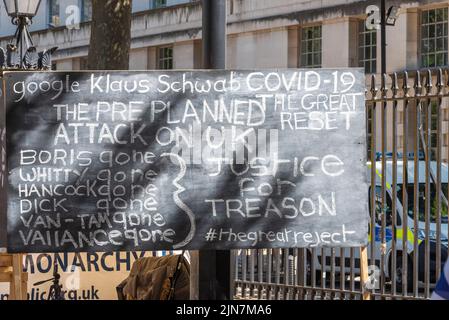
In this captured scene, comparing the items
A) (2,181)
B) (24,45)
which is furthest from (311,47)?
(2,181)

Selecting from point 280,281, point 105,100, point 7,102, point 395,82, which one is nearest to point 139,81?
point 105,100

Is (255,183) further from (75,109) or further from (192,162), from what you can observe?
(75,109)

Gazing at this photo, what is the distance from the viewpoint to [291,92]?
7.08 m

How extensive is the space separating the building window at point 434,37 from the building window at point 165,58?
11.1 meters

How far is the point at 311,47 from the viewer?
32.9 metres

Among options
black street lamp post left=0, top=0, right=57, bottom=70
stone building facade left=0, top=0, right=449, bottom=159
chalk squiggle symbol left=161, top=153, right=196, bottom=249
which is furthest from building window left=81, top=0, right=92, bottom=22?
chalk squiggle symbol left=161, top=153, right=196, bottom=249

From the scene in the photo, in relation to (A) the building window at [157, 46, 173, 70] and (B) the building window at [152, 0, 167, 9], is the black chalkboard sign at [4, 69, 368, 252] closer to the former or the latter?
(A) the building window at [157, 46, 173, 70]

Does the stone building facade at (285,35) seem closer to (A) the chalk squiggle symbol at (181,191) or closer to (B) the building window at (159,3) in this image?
(B) the building window at (159,3)

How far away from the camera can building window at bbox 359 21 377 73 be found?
30734mm

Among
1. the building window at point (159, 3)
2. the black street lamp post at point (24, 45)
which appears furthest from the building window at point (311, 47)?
the black street lamp post at point (24, 45)

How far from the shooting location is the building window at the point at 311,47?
32.7m

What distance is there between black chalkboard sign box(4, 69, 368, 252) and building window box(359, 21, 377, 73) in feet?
78.2

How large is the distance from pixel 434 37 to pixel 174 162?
23.8 m
